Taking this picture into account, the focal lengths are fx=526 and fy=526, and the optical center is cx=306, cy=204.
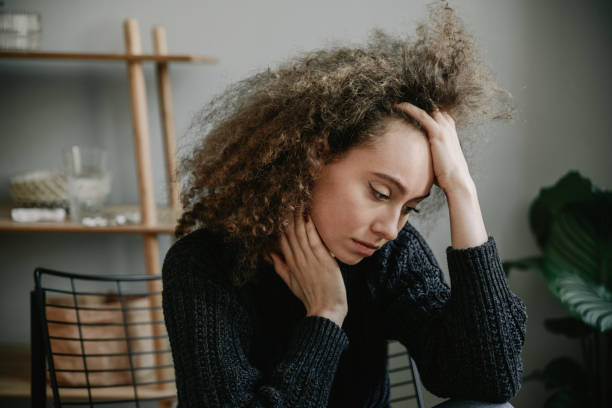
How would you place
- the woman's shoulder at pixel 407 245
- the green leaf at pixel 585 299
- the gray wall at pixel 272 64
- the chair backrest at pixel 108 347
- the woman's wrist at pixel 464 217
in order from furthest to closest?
the gray wall at pixel 272 64
the chair backrest at pixel 108 347
the green leaf at pixel 585 299
the woman's shoulder at pixel 407 245
the woman's wrist at pixel 464 217

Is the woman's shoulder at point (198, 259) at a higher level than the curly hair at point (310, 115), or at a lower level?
lower

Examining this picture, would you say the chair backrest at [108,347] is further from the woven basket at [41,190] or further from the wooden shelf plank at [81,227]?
the woven basket at [41,190]

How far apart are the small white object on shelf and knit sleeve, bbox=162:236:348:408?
39.3 inches

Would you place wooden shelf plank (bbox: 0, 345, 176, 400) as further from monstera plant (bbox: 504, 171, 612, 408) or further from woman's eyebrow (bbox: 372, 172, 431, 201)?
monstera plant (bbox: 504, 171, 612, 408)

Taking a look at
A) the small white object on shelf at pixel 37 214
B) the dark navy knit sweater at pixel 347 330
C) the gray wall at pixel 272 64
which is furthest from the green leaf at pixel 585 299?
the small white object on shelf at pixel 37 214

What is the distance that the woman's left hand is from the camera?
947 mm

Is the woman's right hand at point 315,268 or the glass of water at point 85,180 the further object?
the glass of water at point 85,180

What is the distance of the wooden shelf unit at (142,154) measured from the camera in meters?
1.72

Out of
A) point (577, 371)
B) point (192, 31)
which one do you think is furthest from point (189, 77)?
point (577, 371)

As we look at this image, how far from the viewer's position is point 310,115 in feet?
3.09

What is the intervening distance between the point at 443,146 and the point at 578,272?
1.03m

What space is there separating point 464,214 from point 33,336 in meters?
0.99

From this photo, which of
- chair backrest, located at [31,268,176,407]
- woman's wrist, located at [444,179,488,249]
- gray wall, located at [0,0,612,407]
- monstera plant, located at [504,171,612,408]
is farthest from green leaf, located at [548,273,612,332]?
chair backrest, located at [31,268,176,407]

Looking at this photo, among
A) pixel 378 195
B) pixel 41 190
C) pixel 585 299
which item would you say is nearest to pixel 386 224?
pixel 378 195
